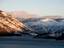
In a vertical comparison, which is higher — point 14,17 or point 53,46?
point 14,17

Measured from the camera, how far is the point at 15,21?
24.1ft

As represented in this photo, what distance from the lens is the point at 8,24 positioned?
7477mm

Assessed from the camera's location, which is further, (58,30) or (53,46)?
(53,46)

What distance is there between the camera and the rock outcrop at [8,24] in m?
7.26

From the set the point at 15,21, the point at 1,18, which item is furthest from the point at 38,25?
the point at 1,18

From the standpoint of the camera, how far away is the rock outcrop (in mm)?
7258

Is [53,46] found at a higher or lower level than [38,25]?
lower

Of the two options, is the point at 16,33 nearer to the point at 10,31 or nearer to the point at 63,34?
the point at 10,31

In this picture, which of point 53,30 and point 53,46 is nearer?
point 53,30

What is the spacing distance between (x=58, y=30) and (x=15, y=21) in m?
1.20

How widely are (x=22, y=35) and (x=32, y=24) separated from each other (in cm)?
43

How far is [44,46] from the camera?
8.98m

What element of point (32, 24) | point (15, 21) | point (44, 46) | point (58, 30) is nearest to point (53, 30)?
point (58, 30)

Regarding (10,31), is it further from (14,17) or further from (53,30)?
(53,30)
